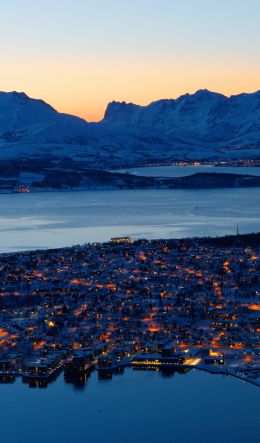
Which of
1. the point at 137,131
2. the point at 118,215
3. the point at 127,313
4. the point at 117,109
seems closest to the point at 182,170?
the point at 137,131

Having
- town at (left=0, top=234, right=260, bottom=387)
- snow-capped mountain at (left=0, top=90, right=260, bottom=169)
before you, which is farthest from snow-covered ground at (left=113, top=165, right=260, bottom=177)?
town at (left=0, top=234, right=260, bottom=387)

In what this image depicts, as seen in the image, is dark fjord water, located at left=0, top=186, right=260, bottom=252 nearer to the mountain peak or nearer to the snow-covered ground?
the snow-covered ground

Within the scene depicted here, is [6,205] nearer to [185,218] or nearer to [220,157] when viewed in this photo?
[185,218]

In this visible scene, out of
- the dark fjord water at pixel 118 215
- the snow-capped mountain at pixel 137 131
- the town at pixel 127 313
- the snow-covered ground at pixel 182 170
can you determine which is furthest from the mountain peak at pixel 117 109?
the town at pixel 127 313

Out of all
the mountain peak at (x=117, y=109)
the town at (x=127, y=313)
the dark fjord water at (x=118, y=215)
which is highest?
the mountain peak at (x=117, y=109)

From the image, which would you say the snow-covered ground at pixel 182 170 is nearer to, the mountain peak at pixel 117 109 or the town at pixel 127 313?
the town at pixel 127 313

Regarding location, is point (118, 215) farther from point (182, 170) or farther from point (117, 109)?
point (117, 109)
